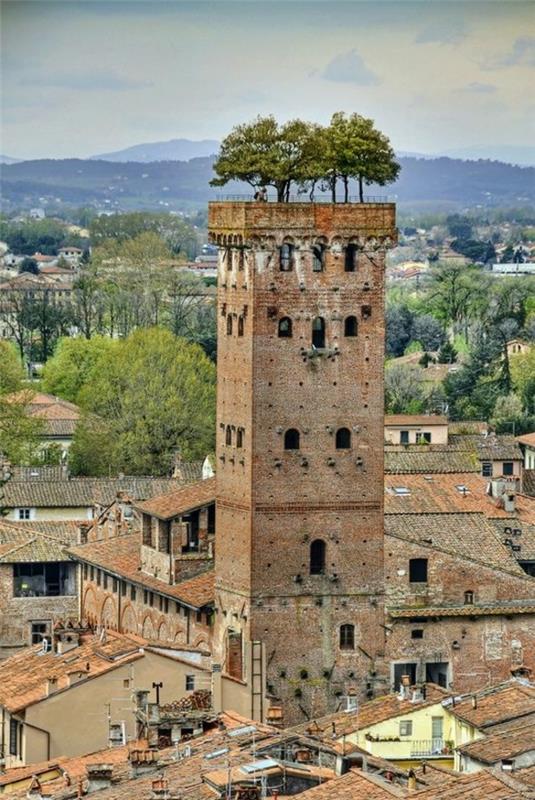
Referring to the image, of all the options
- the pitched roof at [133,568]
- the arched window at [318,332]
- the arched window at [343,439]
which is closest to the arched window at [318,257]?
the arched window at [318,332]

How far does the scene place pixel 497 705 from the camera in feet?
163

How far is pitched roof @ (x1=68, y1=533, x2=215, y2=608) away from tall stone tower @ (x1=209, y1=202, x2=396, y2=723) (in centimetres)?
149

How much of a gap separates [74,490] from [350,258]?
23.6m

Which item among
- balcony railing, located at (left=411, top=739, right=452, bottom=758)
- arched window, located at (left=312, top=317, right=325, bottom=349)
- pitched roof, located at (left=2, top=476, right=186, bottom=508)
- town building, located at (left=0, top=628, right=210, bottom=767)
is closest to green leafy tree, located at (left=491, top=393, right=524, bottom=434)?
pitched roof, located at (left=2, top=476, right=186, bottom=508)

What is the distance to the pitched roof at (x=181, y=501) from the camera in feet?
207

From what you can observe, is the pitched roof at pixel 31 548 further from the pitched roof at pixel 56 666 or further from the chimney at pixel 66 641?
the pitched roof at pixel 56 666

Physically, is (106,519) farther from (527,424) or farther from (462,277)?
(462,277)

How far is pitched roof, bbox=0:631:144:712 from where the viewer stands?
169 ft

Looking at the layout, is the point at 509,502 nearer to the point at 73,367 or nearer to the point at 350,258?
the point at 350,258

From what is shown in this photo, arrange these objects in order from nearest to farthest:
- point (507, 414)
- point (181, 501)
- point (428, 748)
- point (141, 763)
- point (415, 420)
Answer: point (141, 763) < point (428, 748) < point (181, 501) < point (415, 420) < point (507, 414)

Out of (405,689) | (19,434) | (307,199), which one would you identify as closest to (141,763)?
(405,689)

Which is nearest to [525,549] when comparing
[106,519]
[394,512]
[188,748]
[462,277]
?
[394,512]

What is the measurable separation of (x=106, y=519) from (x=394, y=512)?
9438 millimetres

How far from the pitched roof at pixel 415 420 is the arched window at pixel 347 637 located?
35145 mm
